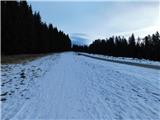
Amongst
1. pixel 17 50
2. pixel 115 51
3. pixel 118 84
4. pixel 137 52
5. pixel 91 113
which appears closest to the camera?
pixel 91 113

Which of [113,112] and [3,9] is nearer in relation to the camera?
[113,112]

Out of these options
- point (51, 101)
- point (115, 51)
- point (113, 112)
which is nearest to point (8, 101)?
point (51, 101)

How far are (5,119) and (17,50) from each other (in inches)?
1587

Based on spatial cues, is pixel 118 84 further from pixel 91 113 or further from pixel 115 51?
pixel 115 51

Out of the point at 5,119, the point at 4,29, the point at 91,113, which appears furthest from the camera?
the point at 4,29

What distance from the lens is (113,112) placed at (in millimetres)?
7336

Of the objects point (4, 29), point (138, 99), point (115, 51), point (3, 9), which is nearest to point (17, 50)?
point (4, 29)

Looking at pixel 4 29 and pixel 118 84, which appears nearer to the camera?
pixel 118 84

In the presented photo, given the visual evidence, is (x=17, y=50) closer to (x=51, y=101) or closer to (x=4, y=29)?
(x=4, y=29)

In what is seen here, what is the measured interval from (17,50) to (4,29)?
15.8ft

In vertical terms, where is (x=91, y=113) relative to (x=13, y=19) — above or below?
below

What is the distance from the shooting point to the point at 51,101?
28.9 ft

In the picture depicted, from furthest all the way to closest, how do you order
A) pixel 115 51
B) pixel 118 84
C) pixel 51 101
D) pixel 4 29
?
pixel 115 51 < pixel 4 29 < pixel 118 84 < pixel 51 101

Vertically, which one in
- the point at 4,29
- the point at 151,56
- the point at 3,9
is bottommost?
the point at 151,56
